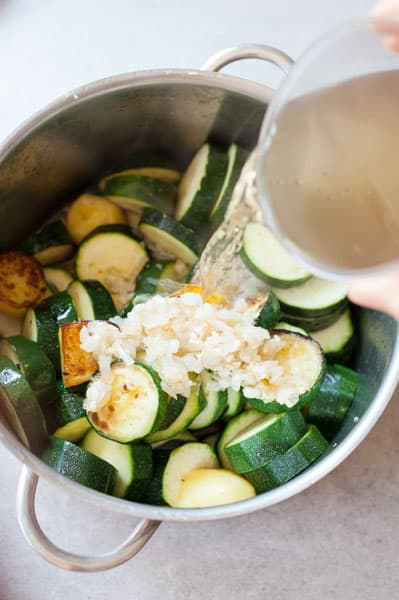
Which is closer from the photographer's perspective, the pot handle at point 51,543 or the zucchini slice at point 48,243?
the pot handle at point 51,543

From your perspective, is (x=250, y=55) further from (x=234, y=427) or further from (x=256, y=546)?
(x=256, y=546)

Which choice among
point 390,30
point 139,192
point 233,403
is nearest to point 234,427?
point 233,403

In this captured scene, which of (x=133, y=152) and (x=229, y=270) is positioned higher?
(x=133, y=152)

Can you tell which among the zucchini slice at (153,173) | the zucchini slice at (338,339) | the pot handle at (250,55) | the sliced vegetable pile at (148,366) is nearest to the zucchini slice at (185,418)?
the sliced vegetable pile at (148,366)

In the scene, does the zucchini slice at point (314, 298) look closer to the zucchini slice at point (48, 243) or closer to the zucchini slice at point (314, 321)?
the zucchini slice at point (314, 321)

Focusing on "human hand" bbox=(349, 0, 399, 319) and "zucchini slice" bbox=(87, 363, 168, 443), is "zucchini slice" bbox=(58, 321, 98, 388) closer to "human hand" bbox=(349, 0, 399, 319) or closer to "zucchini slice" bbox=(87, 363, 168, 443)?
"zucchini slice" bbox=(87, 363, 168, 443)

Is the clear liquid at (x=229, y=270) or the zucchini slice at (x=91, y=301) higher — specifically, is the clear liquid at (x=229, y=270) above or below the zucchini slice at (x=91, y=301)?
above
